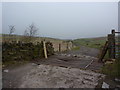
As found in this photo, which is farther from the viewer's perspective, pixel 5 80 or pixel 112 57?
pixel 112 57

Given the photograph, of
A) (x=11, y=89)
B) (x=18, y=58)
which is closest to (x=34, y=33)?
(x=18, y=58)

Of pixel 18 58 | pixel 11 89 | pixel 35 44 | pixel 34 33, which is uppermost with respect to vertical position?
pixel 34 33

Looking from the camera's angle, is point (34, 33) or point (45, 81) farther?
point (34, 33)

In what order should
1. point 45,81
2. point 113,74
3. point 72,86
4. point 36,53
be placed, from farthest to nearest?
point 36,53
point 113,74
point 45,81
point 72,86

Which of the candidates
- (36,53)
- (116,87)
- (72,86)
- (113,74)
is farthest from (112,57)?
(36,53)

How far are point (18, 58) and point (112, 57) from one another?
603 cm

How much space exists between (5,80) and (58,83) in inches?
74.3

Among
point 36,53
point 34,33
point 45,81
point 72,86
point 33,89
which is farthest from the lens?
point 34,33

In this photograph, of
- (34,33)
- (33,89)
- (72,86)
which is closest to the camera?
(33,89)

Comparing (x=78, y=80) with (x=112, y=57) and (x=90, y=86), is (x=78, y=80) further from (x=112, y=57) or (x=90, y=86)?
(x=112, y=57)

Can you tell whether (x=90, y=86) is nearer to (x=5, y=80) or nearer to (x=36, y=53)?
(x=5, y=80)

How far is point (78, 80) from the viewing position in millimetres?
3350

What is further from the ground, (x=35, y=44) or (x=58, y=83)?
(x=35, y=44)

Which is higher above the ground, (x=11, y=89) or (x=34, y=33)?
(x=34, y=33)
